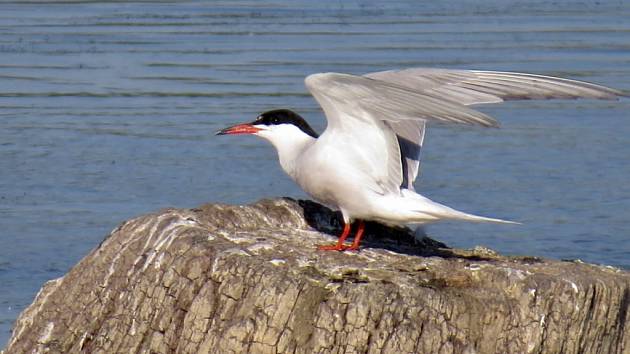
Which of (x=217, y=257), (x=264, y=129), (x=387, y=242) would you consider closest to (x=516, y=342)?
Answer: (x=217, y=257)

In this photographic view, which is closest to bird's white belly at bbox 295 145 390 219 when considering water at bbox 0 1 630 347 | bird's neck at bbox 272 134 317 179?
bird's neck at bbox 272 134 317 179

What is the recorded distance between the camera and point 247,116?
1202 cm

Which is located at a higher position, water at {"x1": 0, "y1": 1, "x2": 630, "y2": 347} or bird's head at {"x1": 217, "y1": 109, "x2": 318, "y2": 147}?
bird's head at {"x1": 217, "y1": 109, "x2": 318, "y2": 147}

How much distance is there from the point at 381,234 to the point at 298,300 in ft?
5.79

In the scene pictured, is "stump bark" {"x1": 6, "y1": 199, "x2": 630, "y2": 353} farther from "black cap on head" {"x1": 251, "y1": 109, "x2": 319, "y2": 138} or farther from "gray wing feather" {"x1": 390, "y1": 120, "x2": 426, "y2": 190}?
"black cap on head" {"x1": 251, "y1": 109, "x2": 319, "y2": 138}

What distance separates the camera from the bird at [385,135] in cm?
587

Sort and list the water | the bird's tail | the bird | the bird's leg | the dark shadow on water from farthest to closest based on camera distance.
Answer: the water
the dark shadow on water
the bird's tail
the bird
the bird's leg

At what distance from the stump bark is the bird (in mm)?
427

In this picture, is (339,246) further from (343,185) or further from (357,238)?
(343,185)

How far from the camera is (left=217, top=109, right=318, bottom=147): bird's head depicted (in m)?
6.67

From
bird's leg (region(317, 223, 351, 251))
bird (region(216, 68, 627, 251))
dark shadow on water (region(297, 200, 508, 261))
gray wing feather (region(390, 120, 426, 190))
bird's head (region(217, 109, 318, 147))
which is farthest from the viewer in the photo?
bird's head (region(217, 109, 318, 147))

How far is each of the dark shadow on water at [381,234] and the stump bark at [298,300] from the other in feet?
0.95

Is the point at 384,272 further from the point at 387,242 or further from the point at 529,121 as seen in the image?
the point at 529,121

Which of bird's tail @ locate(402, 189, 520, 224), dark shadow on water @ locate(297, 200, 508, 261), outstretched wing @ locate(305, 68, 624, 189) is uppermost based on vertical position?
outstretched wing @ locate(305, 68, 624, 189)
